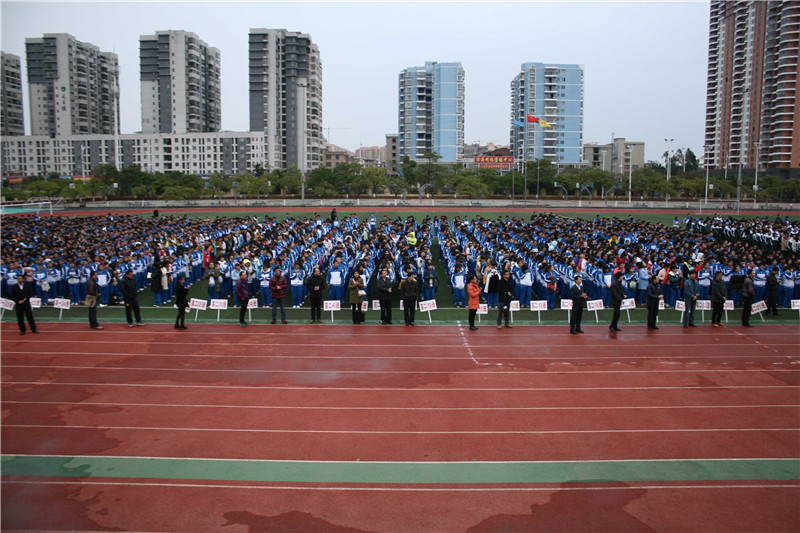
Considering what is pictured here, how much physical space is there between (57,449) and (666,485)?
812 centimetres

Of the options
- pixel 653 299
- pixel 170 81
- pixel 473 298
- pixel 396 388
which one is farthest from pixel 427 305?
pixel 170 81

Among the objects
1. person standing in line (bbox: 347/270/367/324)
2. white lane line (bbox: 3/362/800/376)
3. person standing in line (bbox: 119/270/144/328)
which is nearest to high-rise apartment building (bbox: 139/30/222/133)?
person standing in line (bbox: 119/270/144/328)

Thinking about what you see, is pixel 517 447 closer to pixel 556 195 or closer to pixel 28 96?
pixel 556 195

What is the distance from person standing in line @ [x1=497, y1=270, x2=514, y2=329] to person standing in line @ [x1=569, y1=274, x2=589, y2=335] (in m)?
1.53

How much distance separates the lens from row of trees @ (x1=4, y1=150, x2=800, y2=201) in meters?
64.4

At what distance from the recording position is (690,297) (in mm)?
14992

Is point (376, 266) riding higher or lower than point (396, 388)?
higher

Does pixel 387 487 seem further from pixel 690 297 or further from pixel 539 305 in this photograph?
pixel 690 297

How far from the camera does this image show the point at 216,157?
310ft

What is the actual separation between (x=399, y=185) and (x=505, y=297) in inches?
2240

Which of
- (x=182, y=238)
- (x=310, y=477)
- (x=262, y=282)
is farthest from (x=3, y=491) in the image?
(x=182, y=238)

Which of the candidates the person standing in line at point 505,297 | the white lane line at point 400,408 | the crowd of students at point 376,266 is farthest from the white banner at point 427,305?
the white lane line at point 400,408

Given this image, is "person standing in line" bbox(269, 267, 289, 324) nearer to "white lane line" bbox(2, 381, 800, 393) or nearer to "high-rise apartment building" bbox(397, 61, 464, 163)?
"white lane line" bbox(2, 381, 800, 393)

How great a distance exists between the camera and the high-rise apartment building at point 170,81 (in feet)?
320
